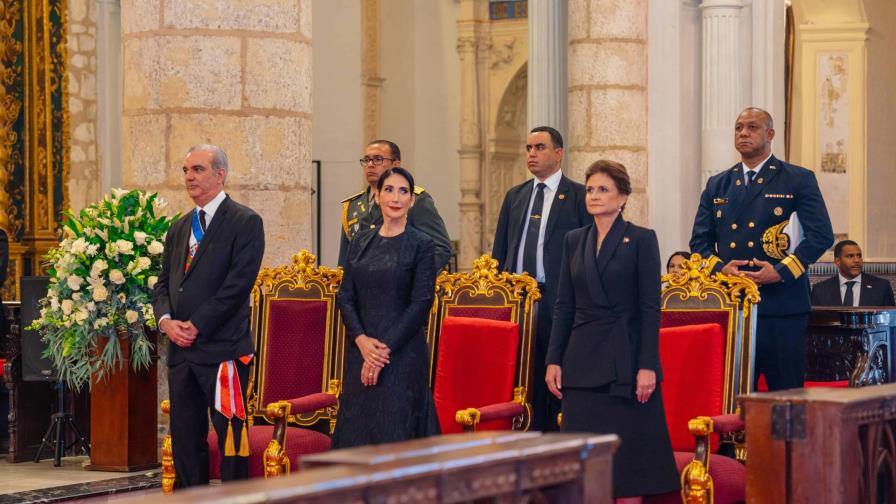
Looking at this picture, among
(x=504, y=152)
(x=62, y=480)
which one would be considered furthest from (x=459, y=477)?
(x=504, y=152)

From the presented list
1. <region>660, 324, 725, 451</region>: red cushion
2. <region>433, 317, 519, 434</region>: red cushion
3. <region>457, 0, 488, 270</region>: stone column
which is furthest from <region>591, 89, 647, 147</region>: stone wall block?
<region>457, 0, 488, 270</region>: stone column

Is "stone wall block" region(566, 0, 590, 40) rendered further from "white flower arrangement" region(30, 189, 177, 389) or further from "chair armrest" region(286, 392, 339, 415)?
"chair armrest" region(286, 392, 339, 415)

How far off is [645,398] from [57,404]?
4.35 metres

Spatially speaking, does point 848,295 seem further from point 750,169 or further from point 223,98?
point 223,98

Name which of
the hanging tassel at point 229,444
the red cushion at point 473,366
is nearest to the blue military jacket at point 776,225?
the red cushion at point 473,366

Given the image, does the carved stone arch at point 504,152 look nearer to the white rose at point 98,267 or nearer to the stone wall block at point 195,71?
the stone wall block at point 195,71

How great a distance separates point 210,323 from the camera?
17.6 feet

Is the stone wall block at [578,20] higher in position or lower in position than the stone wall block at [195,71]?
higher

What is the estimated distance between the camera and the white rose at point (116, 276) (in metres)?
6.68

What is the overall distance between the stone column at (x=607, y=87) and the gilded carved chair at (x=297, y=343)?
4.30 metres

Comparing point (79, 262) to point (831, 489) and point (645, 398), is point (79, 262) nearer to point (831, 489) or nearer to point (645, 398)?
point (645, 398)

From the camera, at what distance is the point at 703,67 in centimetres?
1076

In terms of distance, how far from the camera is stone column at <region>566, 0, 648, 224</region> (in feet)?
33.2

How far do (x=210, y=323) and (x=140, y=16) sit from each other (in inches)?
82.1
